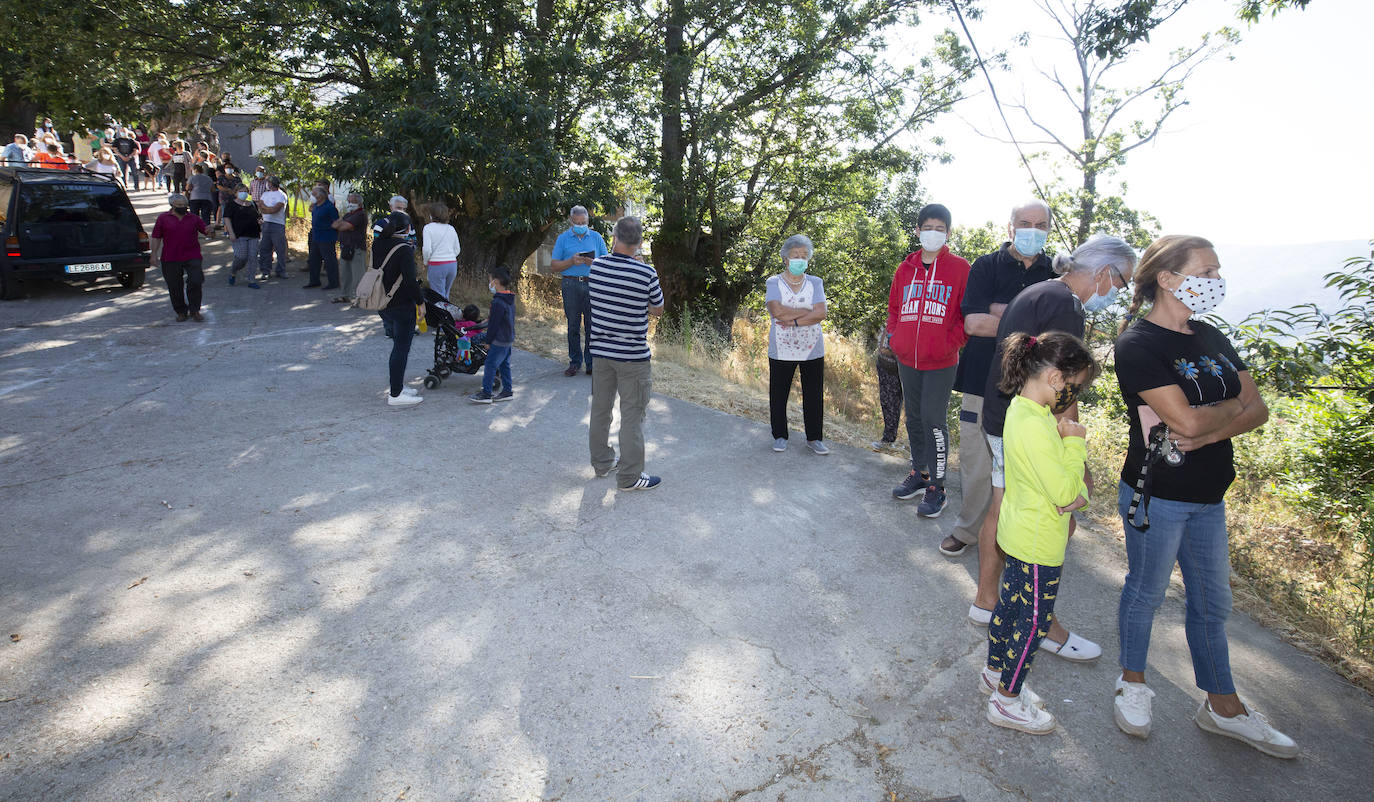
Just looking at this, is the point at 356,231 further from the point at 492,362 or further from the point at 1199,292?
the point at 1199,292

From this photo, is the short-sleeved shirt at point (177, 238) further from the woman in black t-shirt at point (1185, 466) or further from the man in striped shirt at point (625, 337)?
the woman in black t-shirt at point (1185, 466)

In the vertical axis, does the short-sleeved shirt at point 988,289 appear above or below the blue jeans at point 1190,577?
above

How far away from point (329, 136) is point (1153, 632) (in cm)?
1267

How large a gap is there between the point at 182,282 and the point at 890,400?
32.0ft

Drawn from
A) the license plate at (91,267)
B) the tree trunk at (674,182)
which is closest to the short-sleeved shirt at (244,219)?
the license plate at (91,267)

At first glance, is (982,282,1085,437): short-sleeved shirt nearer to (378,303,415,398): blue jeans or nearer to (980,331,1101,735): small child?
(980,331,1101,735): small child

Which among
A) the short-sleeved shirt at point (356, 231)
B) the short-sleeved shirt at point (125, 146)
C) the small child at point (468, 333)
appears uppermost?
the short-sleeved shirt at point (125, 146)

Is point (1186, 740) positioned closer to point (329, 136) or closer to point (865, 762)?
point (865, 762)

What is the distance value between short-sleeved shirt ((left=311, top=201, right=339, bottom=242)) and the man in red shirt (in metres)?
2.18

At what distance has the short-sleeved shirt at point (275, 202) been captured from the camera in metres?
13.3

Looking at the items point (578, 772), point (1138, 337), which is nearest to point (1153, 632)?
point (1138, 337)

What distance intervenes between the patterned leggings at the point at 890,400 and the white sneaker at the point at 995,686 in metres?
3.76

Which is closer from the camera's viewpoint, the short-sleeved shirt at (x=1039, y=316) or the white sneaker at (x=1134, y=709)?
the white sneaker at (x=1134, y=709)

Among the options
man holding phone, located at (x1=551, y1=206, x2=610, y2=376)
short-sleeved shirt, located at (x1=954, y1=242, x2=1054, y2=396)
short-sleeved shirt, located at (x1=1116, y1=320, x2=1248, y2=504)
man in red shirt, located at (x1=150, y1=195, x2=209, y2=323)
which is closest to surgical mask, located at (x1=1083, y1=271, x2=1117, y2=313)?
short-sleeved shirt, located at (x1=954, y1=242, x2=1054, y2=396)
